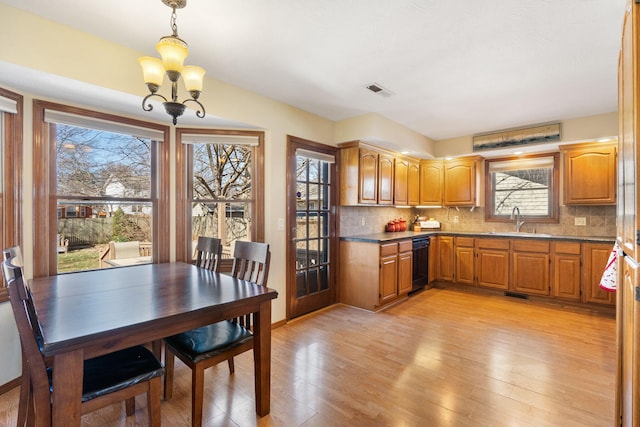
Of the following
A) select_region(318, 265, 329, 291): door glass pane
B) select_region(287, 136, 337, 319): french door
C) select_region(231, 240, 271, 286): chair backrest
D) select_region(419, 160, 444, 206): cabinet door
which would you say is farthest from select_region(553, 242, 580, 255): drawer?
select_region(231, 240, 271, 286): chair backrest

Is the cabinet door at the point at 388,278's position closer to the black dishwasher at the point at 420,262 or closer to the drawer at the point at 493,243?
the black dishwasher at the point at 420,262

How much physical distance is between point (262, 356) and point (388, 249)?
2441 millimetres

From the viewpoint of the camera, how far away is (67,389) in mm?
1205

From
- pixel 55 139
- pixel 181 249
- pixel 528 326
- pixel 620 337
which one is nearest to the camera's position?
pixel 620 337

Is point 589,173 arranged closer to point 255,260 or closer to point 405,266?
point 405,266

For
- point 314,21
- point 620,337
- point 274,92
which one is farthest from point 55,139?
point 620,337

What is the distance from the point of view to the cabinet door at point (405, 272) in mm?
4138

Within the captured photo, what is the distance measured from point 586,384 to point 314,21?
3196 mm

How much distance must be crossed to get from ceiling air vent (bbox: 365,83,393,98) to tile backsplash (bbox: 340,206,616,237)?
1.59 m

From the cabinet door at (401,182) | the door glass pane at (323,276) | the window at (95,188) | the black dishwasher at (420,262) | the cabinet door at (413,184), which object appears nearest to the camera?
the window at (95,188)

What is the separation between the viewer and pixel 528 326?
3.34 metres

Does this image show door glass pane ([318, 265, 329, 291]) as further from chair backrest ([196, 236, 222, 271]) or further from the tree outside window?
chair backrest ([196, 236, 222, 271])

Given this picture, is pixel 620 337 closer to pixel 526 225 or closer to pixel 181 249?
pixel 181 249

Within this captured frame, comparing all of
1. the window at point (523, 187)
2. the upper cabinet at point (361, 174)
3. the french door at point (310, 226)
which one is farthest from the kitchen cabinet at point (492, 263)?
the french door at point (310, 226)
